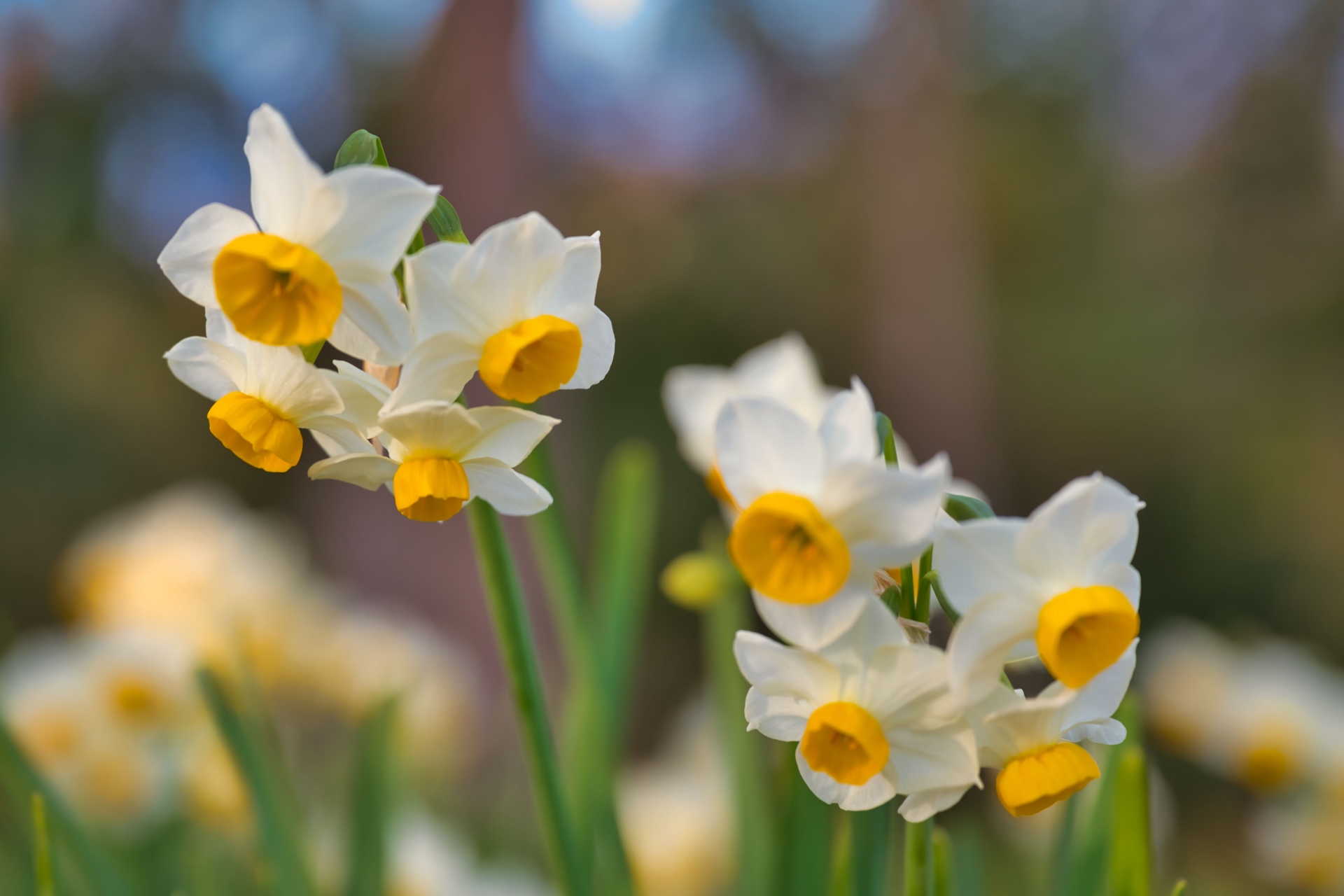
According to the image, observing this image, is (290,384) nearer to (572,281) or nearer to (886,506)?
(572,281)

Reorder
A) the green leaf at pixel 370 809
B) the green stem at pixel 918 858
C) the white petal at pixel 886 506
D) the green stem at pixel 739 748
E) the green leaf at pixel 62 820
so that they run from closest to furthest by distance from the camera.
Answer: the white petal at pixel 886 506
the green stem at pixel 918 858
the green leaf at pixel 62 820
the green leaf at pixel 370 809
the green stem at pixel 739 748

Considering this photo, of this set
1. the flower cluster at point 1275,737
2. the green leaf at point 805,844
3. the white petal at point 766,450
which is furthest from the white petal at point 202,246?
the flower cluster at point 1275,737

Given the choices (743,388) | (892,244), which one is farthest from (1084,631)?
(892,244)

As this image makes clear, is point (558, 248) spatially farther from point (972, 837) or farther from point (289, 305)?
point (972, 837)

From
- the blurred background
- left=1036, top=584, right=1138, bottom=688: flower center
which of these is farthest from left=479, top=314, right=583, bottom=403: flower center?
the blurred background

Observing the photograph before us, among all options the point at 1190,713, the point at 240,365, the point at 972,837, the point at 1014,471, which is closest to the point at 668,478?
the point at 1014,471

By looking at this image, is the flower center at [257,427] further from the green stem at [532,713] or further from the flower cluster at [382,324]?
the green stem at [532,713]

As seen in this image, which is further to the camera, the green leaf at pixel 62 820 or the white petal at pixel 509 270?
the green leaf at pixel 62 820
